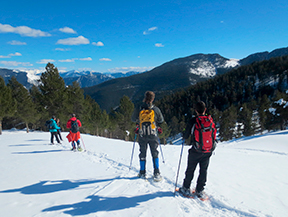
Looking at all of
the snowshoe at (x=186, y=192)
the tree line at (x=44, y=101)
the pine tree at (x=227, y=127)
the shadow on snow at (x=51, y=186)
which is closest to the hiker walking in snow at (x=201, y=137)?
the snowshoe at (x=186, y=192)

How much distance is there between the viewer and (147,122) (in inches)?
180

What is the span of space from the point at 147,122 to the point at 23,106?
2724 centimetres

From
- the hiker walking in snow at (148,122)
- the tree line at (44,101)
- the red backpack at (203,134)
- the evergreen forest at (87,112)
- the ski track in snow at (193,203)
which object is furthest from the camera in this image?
the evergreen forest at (87,112)

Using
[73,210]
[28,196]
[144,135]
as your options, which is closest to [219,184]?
[144,135]

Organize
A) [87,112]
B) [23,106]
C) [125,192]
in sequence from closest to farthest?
[125,192] → [23,106] → [87,112]

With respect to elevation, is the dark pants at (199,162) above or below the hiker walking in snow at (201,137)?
below

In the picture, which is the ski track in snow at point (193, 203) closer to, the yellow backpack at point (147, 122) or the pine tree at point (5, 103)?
the yellow backpack at point (147, 122)

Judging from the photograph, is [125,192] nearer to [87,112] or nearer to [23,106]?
[23,106]

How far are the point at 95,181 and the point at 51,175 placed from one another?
1790mm

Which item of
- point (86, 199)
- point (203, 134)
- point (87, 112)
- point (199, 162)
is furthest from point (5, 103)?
point (203, 134)

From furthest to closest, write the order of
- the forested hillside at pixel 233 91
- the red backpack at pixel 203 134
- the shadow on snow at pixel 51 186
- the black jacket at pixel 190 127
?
1. the forested hillside at pixel 233 91
2. the shadow on snow at pixel 51 186
3. the black jacket at pixel 190 127
4. the red backpack at pixel 203 134

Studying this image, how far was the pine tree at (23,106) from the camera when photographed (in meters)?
24.0

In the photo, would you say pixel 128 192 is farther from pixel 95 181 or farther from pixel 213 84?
pixel 213 84

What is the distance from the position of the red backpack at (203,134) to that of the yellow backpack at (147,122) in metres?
1.38
